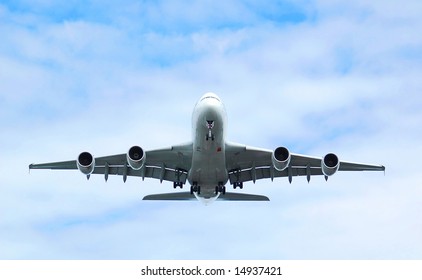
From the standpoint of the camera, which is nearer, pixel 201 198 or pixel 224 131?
pixel 224 131

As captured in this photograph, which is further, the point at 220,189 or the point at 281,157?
the point at 220,189

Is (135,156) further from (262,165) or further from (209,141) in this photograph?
(262,165)

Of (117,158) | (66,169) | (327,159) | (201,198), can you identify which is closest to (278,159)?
(327,159)

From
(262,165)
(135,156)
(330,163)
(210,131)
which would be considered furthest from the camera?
(262,165)

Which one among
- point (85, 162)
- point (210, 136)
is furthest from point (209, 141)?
point (85, 162)

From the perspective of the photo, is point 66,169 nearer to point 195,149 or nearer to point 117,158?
point 117,158

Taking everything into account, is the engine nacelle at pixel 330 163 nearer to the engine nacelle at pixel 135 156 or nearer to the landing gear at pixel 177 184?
the landing gear at pixel 177 184

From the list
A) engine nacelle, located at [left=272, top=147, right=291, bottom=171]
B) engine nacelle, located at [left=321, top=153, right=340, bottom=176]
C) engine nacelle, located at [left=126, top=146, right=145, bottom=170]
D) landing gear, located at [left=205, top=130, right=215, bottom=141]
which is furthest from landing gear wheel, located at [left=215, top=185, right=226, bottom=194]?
engine nacelle, located at [left=321, top=153, right=340, bottom=176]
